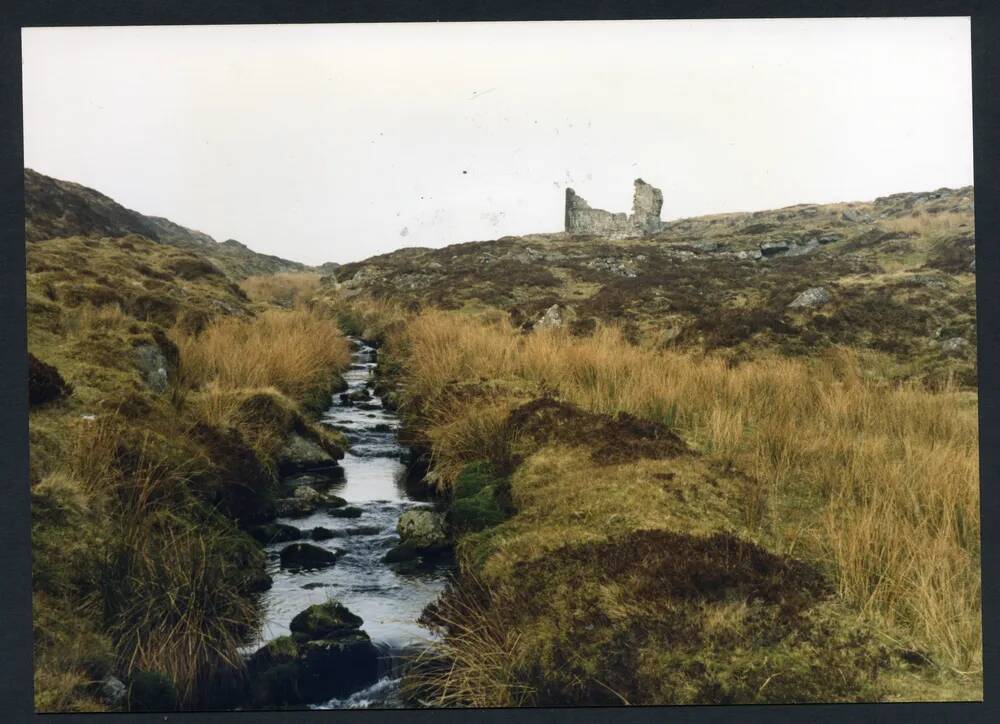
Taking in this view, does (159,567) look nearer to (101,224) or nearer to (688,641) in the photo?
(688,641)

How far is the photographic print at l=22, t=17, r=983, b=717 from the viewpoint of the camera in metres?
3.71

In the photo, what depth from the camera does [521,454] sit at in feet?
16.5

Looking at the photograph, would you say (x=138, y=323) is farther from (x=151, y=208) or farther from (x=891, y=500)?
(x=891, y=500)

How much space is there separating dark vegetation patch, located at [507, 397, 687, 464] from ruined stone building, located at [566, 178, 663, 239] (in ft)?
4.90

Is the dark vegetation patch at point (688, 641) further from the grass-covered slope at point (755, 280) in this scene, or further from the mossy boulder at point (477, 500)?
the grass-covered slope at point (755, 280)

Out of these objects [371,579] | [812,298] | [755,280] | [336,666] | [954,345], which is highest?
[755,280]

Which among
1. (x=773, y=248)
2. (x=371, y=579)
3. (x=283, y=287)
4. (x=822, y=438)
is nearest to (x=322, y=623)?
(x=371, y=579)

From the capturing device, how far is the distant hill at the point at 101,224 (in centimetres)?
483

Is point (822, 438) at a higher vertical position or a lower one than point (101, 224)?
lower

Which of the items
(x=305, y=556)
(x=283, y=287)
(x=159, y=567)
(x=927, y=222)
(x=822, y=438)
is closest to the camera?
(x=159, y=567)

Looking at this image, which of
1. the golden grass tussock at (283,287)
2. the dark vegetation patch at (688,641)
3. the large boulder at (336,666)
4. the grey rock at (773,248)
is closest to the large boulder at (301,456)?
the golden grass tussock at (283,287)

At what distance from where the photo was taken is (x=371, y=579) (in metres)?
4.39

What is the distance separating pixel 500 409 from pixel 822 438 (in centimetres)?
213

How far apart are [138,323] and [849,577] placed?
514 centimetres
